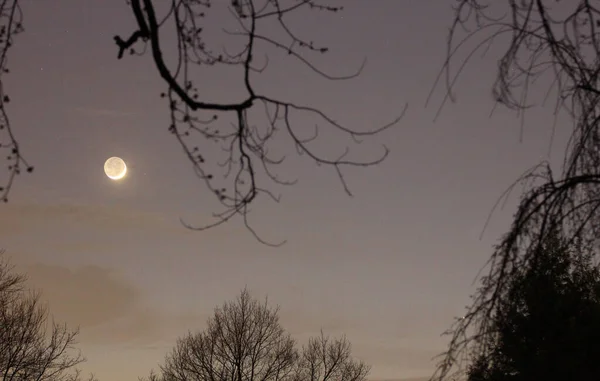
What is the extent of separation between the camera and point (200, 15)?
3.90 metres

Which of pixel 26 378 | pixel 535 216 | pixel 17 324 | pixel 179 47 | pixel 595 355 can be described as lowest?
pixel 535 216

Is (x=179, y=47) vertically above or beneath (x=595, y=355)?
beneath

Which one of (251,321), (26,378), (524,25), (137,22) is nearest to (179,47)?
(137,22)

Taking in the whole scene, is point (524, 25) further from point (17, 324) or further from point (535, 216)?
point (17, 324)

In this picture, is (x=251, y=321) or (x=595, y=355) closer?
(x=595, y=355)

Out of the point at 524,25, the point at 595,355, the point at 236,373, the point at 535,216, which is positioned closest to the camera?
the point at 524,25

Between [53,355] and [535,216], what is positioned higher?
[53,355]

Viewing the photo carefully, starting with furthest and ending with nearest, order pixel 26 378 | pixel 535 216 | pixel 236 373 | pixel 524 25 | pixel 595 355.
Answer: pixel 236 373, pixel 26 378, pixel 595 355, pixel 535 216, pixel 524 25

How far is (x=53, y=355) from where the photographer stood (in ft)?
98.6

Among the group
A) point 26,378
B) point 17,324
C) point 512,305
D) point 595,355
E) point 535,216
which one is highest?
point 17,324

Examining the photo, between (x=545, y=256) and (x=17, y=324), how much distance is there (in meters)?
29.8

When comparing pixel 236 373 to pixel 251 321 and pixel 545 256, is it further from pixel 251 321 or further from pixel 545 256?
pixel 545 256

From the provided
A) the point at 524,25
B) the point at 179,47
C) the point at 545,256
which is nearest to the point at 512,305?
the point at 545,256

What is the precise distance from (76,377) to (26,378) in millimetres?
2273
